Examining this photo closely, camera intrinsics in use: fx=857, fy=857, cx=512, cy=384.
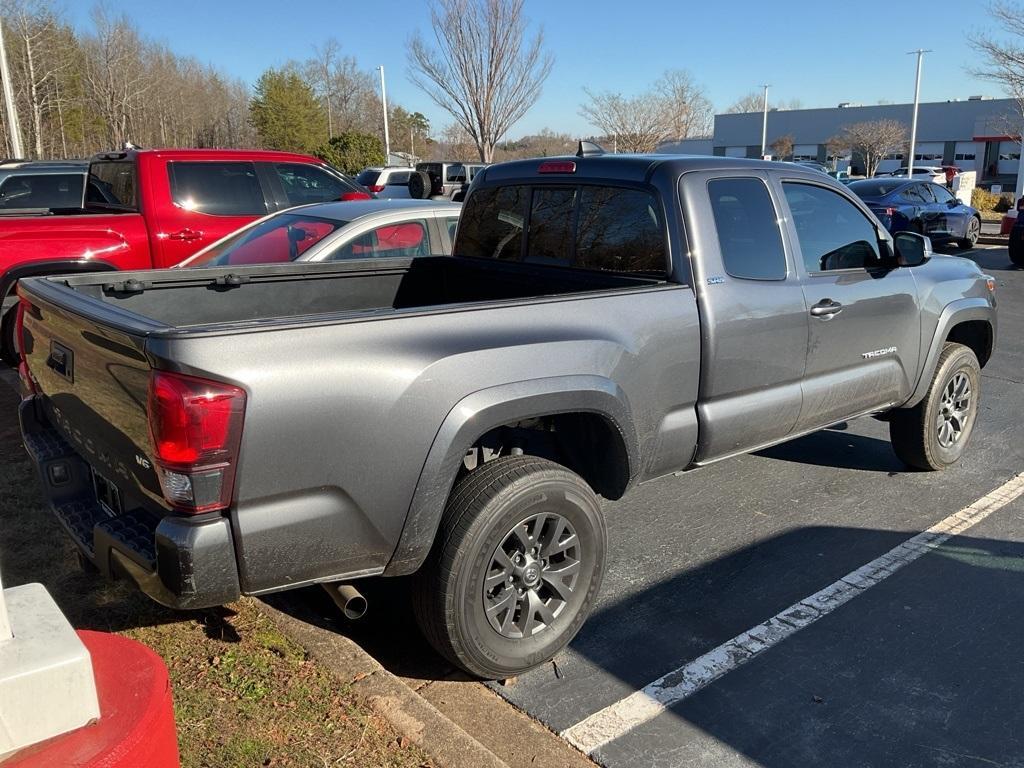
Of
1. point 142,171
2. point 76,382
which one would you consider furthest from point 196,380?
point 142,171

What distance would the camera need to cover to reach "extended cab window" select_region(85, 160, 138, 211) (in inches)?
313

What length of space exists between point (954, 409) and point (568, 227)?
306 cm

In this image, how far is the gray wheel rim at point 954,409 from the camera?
550cm

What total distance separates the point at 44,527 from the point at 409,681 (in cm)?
225

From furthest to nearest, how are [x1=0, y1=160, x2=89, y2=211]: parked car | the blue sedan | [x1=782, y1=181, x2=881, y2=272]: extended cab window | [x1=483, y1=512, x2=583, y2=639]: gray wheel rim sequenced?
the blue sedan < [x1=0, y1=160, x2=89, y2=211]: parked car < [x1=782, y1=181, x2=881, y2=272]: extended cab window < [x1=483, y1=512, x2=583, y2=639]: gray wheel rim

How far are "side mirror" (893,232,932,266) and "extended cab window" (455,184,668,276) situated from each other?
1.76 m

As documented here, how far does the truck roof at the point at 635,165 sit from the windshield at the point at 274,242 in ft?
6.83

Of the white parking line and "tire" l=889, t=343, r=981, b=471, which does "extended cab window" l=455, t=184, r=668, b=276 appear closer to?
the white parking line

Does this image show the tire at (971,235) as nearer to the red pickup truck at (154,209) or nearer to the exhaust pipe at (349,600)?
the red pickup truck at (154,209)

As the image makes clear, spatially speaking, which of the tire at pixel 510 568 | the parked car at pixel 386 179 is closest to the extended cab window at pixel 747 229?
Result: the tire at pixel 510 568

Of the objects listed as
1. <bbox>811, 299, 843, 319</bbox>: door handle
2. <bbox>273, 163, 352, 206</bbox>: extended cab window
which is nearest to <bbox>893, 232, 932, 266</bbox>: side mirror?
<bbox>811, 299, 843, 319</bbox>: door handle

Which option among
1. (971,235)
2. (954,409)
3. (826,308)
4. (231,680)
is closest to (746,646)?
(826,308)

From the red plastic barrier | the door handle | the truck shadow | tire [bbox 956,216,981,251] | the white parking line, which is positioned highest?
the door handle

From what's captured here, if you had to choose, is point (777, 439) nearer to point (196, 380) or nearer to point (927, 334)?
point (927, 334)
